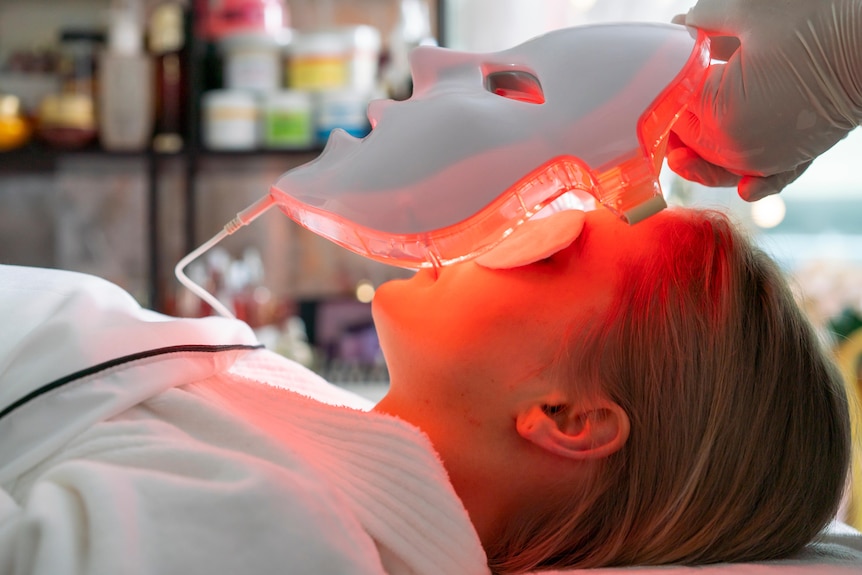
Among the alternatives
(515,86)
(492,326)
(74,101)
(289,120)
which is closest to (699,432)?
(492,326)

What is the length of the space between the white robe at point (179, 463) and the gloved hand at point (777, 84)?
0.36 metres

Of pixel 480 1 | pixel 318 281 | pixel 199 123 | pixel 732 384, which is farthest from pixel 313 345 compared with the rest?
pixel 732 384

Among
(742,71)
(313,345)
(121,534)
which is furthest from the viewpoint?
(313,345)

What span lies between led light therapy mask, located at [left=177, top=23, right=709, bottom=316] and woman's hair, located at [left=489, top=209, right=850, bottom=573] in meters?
0.12

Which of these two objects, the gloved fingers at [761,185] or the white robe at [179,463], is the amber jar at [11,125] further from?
the gloved fingers at [761,185]

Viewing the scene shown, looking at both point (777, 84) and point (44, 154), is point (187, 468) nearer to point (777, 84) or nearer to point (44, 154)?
point (777, 84)

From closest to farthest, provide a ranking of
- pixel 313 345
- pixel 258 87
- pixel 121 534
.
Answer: pixel 121 534 < pixel 258 87 < pixel 313 345

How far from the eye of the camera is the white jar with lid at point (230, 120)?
75.8 inches

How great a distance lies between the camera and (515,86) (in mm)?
729

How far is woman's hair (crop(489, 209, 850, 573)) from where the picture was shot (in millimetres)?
732

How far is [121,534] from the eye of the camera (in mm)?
563

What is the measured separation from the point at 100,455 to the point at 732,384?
50 cm

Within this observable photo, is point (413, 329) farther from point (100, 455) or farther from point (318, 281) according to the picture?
point (318, 281)

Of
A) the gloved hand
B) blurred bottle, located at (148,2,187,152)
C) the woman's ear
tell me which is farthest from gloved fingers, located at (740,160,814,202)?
blurred bottle, located at (148,2,187,152)
